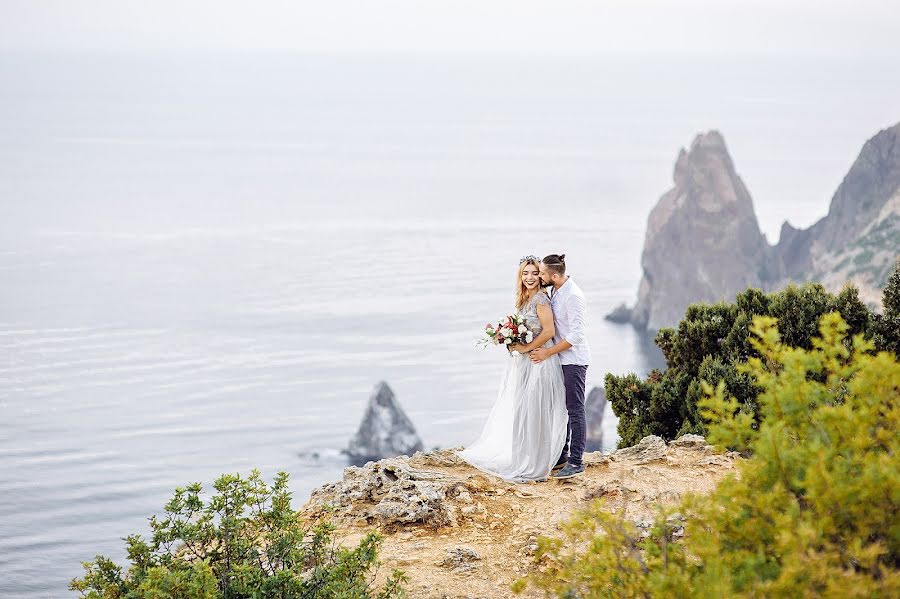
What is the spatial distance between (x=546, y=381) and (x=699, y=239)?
89.3m

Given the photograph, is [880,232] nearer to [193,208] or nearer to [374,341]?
[374,341]

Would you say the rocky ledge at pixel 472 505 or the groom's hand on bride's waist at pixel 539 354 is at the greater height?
the groom's hand on bride's waist at pixel 539 354

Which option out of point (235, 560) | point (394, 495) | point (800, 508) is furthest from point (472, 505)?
point (800, 508)

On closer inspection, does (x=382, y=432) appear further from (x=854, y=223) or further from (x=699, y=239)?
(x=854, y=223)

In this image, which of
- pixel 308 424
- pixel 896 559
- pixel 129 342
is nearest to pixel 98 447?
pixel 308 424

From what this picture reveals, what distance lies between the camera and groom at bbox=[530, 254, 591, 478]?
856 centimetres

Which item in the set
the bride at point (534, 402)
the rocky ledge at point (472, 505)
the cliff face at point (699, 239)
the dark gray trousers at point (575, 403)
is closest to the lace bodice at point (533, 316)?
the bride at point (534, 402)

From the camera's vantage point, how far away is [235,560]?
5934 mm

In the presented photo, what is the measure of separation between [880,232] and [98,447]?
204 ft

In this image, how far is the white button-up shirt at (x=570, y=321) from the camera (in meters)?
8.55

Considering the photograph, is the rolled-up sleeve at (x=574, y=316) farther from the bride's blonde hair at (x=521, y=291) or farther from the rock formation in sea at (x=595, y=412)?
the rock formation in sea at (x=595, y=412)

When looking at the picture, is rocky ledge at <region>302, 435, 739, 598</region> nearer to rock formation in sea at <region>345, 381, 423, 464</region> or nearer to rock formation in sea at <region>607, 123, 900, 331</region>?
rock formation in sea at <region>345, 381, 423, 464</region>

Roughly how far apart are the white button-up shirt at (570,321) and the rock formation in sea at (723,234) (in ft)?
265

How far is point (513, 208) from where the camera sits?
143 meters
